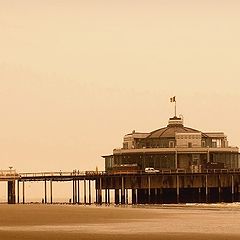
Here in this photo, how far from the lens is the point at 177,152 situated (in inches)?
4801

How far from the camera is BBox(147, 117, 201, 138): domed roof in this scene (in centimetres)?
12550

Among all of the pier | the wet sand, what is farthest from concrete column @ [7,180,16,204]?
the wet sand

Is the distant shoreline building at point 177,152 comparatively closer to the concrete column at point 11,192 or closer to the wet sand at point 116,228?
the concrete column at point 11,192

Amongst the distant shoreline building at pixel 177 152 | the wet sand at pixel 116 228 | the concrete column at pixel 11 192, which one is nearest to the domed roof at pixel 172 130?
the distant shoreline building at pixel 177 152

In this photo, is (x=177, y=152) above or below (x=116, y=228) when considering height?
above

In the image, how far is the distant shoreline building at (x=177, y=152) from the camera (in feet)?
400

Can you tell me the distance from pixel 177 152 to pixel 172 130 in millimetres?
5206

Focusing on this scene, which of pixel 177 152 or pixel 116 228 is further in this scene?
pixel 177 152

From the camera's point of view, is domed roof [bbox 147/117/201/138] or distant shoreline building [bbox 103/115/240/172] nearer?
distant shoreline building [bbox 103/115/240/172]

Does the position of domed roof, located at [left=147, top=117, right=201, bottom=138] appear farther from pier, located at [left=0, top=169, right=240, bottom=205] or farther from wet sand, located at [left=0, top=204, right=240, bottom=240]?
wet sand, located at [left=0, top=204, right=240, bottom=240]

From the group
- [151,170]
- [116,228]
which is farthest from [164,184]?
[116,228]

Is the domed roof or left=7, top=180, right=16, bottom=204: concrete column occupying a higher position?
the domed roof

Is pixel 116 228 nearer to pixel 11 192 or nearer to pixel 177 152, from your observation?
pixel 11 192

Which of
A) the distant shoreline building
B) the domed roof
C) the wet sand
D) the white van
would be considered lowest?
the wet sand
